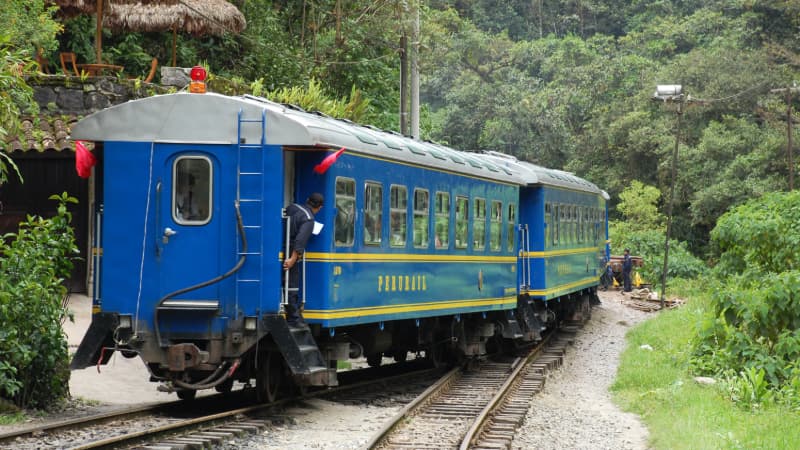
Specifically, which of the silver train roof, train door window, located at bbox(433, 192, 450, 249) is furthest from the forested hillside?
the silver train roof

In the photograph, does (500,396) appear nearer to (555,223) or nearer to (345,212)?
(345,212)

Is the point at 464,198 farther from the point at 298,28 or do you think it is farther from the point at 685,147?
the point at 685,147

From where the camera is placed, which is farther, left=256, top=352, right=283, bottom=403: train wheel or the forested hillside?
the forested hillside

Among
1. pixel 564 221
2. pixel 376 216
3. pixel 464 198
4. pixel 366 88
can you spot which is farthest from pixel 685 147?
pixel 376 216

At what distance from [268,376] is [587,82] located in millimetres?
52323

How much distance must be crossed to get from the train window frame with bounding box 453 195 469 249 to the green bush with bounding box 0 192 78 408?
576cm

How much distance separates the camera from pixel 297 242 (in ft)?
36.1

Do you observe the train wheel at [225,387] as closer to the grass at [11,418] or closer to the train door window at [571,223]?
the grass at [11,418]

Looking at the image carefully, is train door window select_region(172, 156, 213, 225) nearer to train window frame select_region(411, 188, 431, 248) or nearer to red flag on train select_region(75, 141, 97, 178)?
red flag on train select_region(75, 141, 97, 178)

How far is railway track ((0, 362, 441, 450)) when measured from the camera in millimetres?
9227

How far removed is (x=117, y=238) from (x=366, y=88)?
22.3 metres

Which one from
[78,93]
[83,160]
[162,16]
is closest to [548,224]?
Answer: [78,93]

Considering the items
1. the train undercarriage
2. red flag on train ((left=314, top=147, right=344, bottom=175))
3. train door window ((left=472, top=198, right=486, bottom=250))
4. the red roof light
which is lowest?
the train undercarriage

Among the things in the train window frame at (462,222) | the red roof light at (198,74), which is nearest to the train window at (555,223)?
the train window frame at (462,222)
